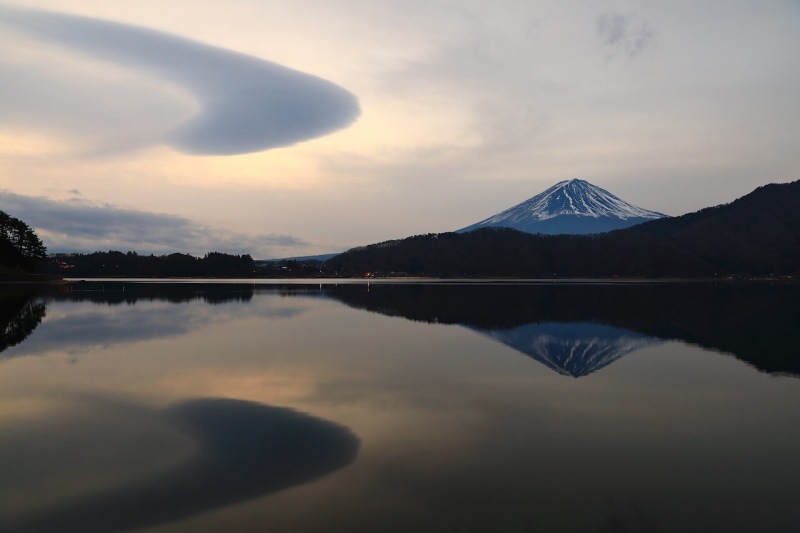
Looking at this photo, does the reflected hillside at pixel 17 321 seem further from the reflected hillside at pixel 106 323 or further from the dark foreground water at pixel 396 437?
the dark foreground water at pixel 396 437

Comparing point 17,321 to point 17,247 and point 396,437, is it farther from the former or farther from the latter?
point 17,247

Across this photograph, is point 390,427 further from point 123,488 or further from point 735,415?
point 735,415

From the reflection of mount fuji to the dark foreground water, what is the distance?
0.26m

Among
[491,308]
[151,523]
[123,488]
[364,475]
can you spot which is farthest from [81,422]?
[491,308]

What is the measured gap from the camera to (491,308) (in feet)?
163

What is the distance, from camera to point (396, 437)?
1173cm

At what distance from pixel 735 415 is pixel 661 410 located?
1.74 meters

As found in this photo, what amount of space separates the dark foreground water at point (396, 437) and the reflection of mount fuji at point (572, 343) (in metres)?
0.26

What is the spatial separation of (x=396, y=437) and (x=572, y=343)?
17.8 m

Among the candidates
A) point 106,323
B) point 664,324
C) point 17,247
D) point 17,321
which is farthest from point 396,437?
point 17,247

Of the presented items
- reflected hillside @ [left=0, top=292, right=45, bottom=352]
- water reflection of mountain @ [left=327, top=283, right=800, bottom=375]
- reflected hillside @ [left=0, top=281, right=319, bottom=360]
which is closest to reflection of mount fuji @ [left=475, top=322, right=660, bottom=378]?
water reflection of mountain @ [left=327, top=283, right=800, bottom=375]

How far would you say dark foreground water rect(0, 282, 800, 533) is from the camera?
320 inches

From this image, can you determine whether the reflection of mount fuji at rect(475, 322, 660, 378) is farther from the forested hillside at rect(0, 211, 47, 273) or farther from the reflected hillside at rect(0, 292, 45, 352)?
the forested hillside at rect(0, 211, 47, 273)

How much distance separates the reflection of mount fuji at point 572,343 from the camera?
854 inches
